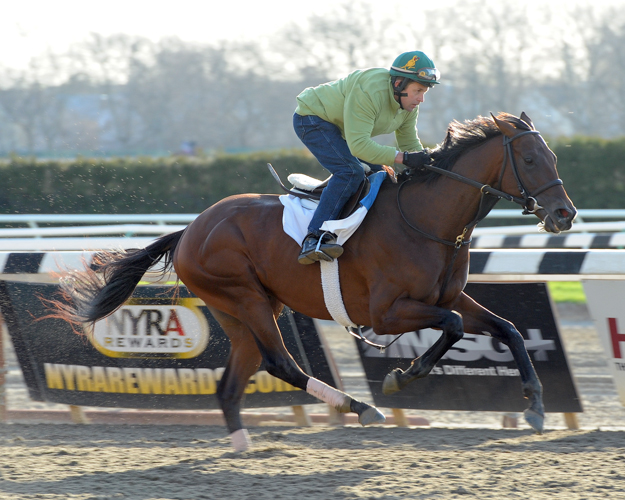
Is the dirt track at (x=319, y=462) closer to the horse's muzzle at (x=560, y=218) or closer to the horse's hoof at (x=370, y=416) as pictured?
the horse's hoof at (x=370, y=416)

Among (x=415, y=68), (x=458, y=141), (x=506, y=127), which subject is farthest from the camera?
(x=458, y=141)

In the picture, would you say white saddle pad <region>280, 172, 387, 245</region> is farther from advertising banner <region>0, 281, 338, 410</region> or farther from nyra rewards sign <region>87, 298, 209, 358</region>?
nyra rewards sign <region>87, 298, 209, 358</region>

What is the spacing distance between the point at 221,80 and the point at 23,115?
961cm

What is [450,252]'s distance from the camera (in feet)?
12.3

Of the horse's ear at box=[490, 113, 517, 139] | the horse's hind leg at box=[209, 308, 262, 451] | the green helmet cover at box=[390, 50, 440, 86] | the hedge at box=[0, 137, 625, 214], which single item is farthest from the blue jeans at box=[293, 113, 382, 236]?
the hedge at box=[0, 137, 625, 214]

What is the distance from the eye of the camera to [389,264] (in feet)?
12.3

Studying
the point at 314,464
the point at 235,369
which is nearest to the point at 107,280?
the point at 235,369

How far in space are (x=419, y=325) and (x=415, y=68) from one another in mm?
1279

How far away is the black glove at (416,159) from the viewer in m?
3.77

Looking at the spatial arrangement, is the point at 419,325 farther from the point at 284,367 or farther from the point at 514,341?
the point at 284,367

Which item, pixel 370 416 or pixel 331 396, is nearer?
pixel 370 416

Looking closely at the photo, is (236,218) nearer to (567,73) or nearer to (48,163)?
(48,163)

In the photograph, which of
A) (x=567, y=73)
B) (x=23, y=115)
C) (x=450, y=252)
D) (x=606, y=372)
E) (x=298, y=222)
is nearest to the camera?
(x=450, y=252)

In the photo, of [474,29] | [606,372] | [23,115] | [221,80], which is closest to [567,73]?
[474,29]
